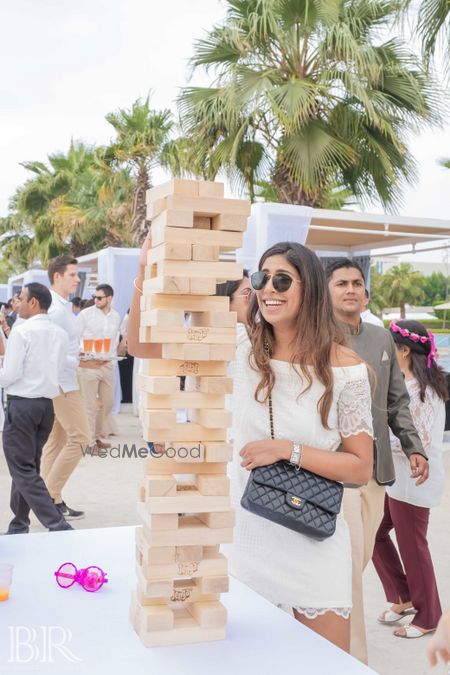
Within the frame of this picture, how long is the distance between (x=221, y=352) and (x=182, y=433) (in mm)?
209

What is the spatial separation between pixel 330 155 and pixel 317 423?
424 inches

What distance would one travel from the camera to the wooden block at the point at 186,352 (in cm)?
173

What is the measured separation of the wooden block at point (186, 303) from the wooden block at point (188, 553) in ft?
1.79

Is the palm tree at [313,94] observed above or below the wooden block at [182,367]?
above

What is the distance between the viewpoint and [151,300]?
5.81 ft

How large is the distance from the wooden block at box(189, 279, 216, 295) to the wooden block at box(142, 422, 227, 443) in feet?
1.01

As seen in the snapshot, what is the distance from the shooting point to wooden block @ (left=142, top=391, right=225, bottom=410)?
174 cm

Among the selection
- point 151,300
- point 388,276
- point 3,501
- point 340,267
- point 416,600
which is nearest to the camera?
point 151,300

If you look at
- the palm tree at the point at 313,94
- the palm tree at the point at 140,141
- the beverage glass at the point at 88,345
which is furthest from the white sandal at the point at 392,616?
the palm tree at the point at 140,141

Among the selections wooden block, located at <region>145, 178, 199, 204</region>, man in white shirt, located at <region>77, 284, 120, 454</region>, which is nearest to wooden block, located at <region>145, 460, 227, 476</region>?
wooden block, located at <region>145, 178, 199, 204</region>

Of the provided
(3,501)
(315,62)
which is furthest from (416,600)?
(315,62)

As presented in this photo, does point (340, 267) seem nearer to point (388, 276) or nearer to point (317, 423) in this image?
point (317, 423)

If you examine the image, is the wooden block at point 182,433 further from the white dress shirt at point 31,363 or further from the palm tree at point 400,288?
the palm tree at point 400,288

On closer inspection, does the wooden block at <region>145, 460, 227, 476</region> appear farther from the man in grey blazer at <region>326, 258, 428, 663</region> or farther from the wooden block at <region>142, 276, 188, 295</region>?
the man in grey blazer at <region>326, 258, 428, 663</region>
